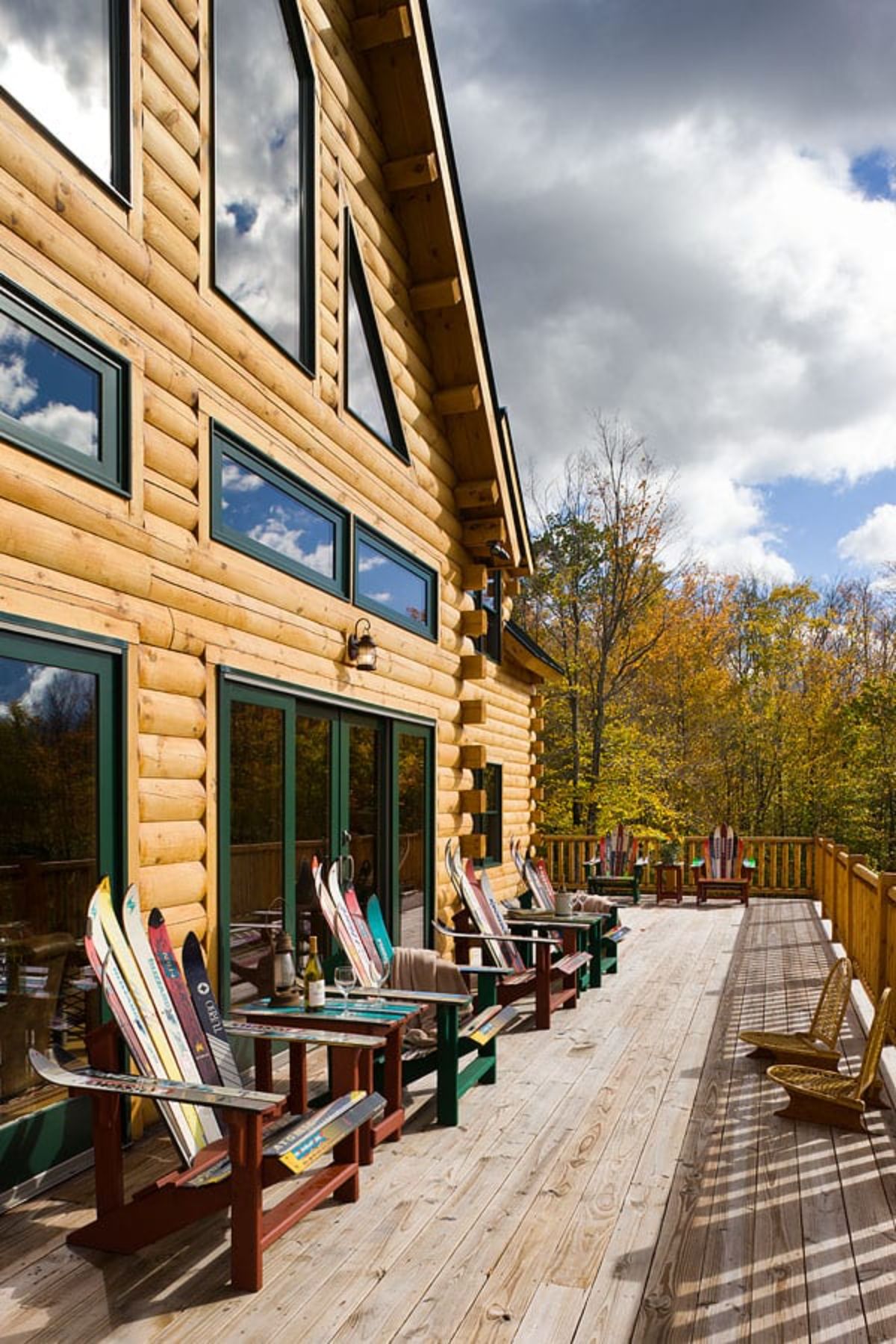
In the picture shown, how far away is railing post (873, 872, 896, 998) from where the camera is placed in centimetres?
553

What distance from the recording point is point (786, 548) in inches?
1369

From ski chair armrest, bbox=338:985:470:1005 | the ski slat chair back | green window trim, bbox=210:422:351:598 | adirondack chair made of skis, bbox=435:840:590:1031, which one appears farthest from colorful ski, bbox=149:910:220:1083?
the ski slat chair back

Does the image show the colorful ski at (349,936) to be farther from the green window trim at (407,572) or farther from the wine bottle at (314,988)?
the green window trim at (407,572)

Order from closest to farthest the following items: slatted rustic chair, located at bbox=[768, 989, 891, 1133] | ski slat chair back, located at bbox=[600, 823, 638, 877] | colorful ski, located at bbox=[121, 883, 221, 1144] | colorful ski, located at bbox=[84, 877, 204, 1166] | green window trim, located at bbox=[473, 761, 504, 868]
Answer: colorful ski, located at bbox=[84, 877, 204, 1166], colorful ski, located at bbox=[121, 883, 221, 1144], slatted rustic chair, located at bbox=[768, 989, 891, 1133], green window trim, located at bbox=[473, 761, 504, 868], ski slat chair back, located at bbox=[600, 823, 638, 877]

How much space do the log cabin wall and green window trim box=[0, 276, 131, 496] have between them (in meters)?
0.04

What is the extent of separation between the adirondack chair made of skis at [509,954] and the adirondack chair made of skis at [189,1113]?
2382 millimetres

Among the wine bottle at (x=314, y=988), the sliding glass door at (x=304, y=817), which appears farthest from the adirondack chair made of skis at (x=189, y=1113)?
the sliding glass door at (x=304, y=817)

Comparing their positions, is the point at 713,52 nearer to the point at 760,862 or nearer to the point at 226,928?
the point at 226,928

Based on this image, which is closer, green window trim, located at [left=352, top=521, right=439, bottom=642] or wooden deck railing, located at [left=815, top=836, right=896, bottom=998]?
wooden deck railing, located at [left=815, top=836, right=896, bottom=998]

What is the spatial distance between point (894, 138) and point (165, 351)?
8.01m

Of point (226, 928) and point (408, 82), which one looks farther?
point (408, 82)

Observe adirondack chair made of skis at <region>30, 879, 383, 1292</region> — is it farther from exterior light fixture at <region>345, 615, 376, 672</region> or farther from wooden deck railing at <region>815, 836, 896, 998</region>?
wooden deck railing at <region>815, 836, 896, 998</region>

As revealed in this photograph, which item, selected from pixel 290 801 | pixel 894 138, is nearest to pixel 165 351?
pixel 290 801

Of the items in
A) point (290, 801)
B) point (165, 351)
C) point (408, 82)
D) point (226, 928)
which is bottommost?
point (226, 928)
